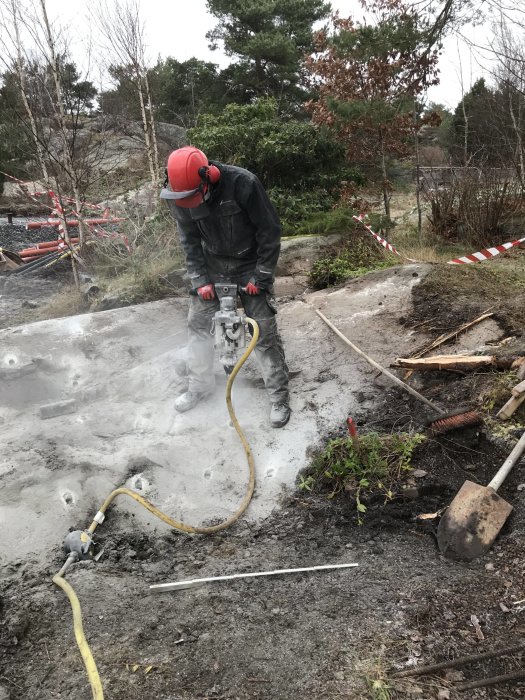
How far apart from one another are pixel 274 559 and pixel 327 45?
839 centimetres

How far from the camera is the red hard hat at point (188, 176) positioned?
3.22m

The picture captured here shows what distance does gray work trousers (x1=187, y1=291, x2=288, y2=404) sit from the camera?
12.6 feet

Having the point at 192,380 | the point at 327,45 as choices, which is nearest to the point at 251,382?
the point at 192,380

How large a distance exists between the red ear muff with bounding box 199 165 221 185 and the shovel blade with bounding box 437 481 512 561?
8.19 ft

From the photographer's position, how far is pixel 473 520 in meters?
2.57

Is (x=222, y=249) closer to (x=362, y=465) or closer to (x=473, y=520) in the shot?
(x=362, y=465)

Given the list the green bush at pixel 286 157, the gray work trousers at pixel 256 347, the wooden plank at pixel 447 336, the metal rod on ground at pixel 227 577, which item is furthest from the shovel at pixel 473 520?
the green bush at pixel 286 157

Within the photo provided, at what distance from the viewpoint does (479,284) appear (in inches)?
213

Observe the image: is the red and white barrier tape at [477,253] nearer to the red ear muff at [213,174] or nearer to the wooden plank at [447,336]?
the wooden plank at [447,336]

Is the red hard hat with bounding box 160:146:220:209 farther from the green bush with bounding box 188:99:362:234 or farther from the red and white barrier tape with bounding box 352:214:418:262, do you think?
the green bush with bounding box 188:99:362:234

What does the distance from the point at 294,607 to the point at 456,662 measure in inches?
28.5

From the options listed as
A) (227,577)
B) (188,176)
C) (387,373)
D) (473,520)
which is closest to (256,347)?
(387,373)

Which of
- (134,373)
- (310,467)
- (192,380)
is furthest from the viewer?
(134,373)

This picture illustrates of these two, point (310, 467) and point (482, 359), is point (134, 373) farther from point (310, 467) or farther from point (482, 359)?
point (482, 359)
